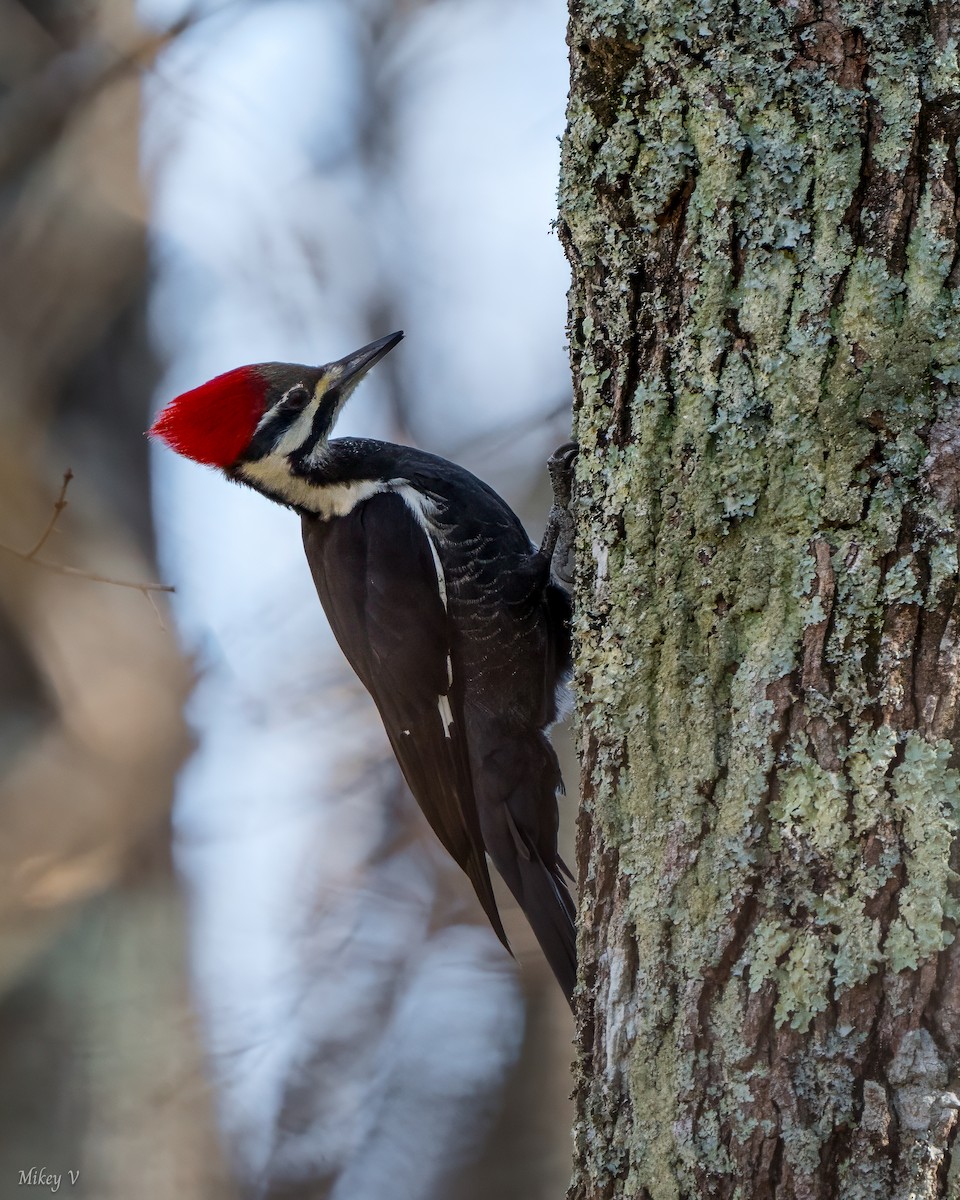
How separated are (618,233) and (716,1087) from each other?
3.40 ft

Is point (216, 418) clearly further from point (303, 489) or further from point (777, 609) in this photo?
point (777, 609)

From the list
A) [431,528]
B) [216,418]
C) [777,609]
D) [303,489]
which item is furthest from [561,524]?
[777,609]

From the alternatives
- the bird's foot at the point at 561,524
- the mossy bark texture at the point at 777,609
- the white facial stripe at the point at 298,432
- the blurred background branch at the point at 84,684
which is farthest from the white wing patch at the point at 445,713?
the blurred background branch at the point at 84,684

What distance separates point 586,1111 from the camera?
135 cm

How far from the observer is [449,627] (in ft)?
8.17

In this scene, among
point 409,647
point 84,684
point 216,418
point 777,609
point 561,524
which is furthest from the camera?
point 84,684

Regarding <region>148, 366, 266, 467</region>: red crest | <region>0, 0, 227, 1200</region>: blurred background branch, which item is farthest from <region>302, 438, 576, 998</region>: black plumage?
<region>0, 0, 227, 1200</region>: blurred background branch

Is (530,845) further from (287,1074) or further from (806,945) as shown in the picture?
(287,1074)

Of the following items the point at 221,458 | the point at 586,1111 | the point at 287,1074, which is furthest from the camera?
the point at 287,1074

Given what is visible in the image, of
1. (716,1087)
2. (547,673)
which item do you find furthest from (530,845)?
(716,1087)

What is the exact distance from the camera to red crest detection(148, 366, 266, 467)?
2.59m

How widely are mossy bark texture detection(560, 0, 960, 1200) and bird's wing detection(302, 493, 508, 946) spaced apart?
1.10 m

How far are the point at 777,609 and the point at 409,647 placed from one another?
1.36m

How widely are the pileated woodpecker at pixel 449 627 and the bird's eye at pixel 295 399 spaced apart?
0.11 m
